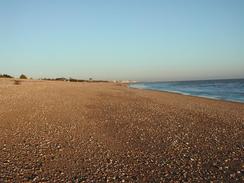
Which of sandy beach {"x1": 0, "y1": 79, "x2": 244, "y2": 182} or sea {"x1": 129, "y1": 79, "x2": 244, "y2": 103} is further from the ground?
sandy beach {"x1": 0, "y1": 79, "x2": 244, "y2": 182}

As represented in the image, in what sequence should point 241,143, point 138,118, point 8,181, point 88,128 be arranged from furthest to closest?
point 138,118, point 88,128, point 241,143, point 8,181

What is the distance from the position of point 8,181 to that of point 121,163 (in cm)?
303

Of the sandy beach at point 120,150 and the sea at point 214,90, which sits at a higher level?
the sandy beach at point 120,150

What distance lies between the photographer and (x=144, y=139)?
33.0 ft

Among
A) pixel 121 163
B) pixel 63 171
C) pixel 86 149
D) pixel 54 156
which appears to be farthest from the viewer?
pixel 86 149

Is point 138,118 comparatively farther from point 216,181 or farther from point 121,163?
point 216,181

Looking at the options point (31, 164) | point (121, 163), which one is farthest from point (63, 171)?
point (121, 163)

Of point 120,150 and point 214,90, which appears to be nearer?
point 120,150

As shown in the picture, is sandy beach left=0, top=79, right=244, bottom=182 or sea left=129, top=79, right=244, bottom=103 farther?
sea left=129, top=79, right=244, bottom=103

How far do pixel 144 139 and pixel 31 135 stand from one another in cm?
469

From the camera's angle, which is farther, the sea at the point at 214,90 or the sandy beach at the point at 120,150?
the sea at the point at 214,90

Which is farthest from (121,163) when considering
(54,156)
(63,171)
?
(54,156)

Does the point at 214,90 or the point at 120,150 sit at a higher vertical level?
the point at 120,150

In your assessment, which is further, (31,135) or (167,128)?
(167,128)
